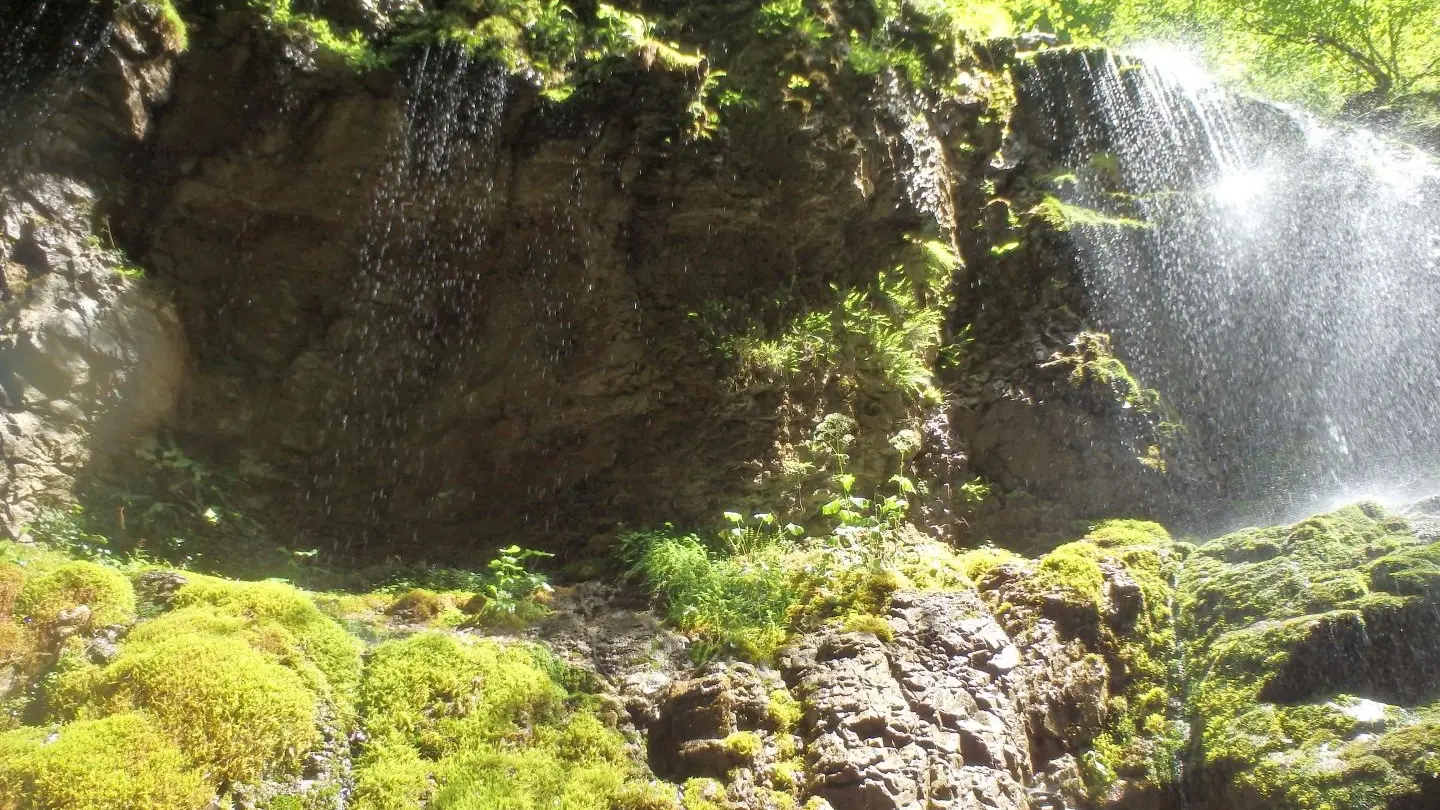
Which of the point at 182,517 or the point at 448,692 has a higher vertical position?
the point at 182,517

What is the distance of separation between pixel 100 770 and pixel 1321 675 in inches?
223

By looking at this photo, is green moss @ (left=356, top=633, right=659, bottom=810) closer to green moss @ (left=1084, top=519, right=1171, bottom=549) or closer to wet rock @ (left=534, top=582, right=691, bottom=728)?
wet rock @ (left=534, top=582, right=691, bottom=728)

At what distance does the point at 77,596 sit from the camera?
4.22 m

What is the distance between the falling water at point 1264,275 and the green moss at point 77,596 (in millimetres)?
8079

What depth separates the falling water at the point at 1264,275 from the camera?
8633 millimetres

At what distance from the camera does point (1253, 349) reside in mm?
9023

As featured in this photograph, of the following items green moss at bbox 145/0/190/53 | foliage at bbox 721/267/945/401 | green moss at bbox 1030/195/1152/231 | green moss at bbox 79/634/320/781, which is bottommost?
green moss at bbox 79/634/320/781

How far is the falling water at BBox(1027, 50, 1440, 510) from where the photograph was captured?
8.63m

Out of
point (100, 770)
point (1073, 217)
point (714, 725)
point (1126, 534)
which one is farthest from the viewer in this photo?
point (1073, 217)

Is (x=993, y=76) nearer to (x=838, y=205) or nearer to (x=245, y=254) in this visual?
(x=838, y=205)

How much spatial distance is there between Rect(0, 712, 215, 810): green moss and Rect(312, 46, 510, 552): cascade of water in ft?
12.7

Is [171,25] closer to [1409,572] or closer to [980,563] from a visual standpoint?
[980,563]

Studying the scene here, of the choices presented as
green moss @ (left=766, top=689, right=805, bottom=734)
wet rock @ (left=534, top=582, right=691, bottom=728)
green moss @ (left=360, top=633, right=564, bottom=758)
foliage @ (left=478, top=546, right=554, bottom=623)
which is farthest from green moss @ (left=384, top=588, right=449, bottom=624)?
green moss @ (left=766, top=689, right=805, bottom=734)

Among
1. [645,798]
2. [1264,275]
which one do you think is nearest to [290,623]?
[645,798]
